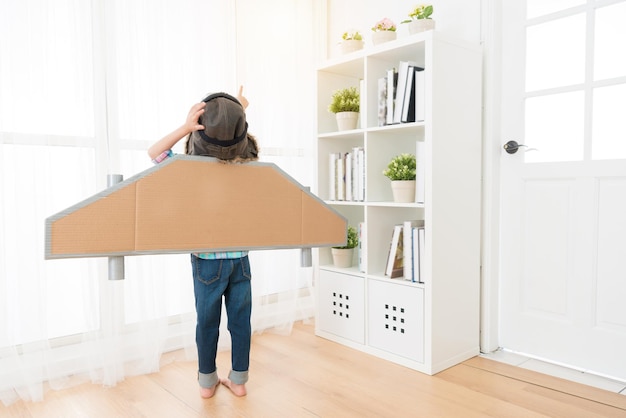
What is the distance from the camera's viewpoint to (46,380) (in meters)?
2.01

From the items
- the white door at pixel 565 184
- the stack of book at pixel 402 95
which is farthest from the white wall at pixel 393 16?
the stack of book at pixel 402 95

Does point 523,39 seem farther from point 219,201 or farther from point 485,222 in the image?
point 219,201

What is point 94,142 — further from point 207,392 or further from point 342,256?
point 342,256

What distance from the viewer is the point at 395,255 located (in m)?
2.33

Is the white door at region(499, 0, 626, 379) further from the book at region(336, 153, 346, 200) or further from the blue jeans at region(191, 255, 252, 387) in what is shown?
the blue jeans at region(191, 255, 252, 387)

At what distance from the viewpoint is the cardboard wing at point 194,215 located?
0.99 m

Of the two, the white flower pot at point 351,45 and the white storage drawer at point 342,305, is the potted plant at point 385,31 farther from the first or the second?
the white storage drawer at point 342,305

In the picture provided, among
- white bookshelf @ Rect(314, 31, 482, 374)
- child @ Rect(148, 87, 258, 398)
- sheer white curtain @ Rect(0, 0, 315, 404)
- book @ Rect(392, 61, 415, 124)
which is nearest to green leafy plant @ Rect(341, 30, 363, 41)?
white bookshelf @ Rect(314, 31, 482, 374)

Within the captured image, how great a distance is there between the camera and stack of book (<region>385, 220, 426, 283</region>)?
2.22m

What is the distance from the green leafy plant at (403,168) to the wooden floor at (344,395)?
2.96 ft

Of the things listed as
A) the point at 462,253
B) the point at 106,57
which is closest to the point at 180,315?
the point at 106,57

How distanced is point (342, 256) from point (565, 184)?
3.84ft

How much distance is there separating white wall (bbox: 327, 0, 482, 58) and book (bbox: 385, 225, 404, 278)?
1.07 metres

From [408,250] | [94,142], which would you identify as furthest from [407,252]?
[94,142]
